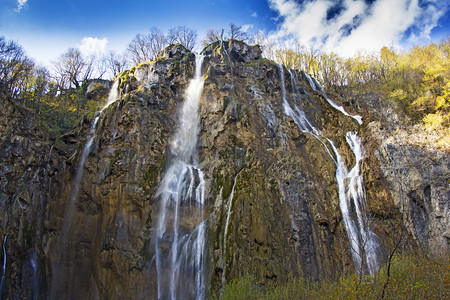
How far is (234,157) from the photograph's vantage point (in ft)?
62.1

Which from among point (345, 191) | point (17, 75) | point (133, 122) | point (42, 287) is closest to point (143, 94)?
point (133, 122)

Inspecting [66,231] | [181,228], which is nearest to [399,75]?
[181,228]

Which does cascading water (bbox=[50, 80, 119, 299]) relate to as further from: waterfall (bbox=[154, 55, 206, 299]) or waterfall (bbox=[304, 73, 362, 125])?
waterfall (bbox=[304, 73, 362, 125])

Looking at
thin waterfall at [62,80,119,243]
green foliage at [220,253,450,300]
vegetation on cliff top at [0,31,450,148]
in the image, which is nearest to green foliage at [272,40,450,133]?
vegetation on cliff top at [0,31,450,148]

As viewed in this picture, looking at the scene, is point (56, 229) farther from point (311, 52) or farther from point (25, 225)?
point (311, 52)

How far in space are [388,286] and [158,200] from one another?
42.9 ft

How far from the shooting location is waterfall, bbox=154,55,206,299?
48.8ft

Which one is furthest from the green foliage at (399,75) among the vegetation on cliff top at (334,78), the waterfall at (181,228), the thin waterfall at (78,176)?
the thin waterfall at (78,176)

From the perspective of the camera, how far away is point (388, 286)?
10109mm

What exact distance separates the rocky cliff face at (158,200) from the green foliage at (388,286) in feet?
5.20

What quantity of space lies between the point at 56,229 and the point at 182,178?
8.52 metres

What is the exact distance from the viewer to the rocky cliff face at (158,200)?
49.9 ft

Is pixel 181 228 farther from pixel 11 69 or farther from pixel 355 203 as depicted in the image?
pixel 11 69

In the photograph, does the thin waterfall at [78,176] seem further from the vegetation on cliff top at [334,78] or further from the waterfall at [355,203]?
the waterfall at [355,203]
